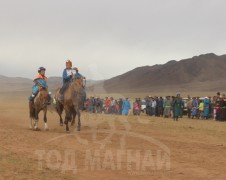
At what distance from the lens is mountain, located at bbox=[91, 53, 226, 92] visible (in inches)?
6344

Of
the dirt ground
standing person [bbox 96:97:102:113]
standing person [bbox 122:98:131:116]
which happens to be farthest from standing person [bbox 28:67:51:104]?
standing person [bbox 96:97:102:113]

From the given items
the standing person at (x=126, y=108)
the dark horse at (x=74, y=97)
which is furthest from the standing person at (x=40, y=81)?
the standing person at (x=126, y=108)

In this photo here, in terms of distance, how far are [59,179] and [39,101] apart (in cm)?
1002

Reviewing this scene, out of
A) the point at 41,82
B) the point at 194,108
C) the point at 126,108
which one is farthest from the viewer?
the point at 126,108

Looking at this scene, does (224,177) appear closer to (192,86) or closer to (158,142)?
(158,142)

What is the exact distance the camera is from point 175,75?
16788cm

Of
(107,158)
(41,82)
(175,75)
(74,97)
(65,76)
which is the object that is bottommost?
(107,158)

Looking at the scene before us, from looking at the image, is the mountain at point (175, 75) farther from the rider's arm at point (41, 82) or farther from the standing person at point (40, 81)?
the rider's arm at point (41, 82)

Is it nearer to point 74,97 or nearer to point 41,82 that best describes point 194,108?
point 74,97

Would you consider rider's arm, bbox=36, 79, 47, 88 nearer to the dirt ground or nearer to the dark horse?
the dark horse

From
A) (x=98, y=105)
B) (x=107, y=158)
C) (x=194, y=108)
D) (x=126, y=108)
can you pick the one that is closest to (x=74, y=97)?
(x=107, y=158)

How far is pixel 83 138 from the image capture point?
14570 millimetres

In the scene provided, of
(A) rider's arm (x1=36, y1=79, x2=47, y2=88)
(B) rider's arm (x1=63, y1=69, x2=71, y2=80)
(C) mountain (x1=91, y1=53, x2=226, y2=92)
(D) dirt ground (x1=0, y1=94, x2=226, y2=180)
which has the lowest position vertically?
(D) dirt ground (x1=0, y1=94, x2=226, y2=180)

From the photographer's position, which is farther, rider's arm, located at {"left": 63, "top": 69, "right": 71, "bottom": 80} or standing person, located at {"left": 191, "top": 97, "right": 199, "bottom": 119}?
standing person, located at {"left": 191, "top": 97, "right": 199, "bottom": 119}
